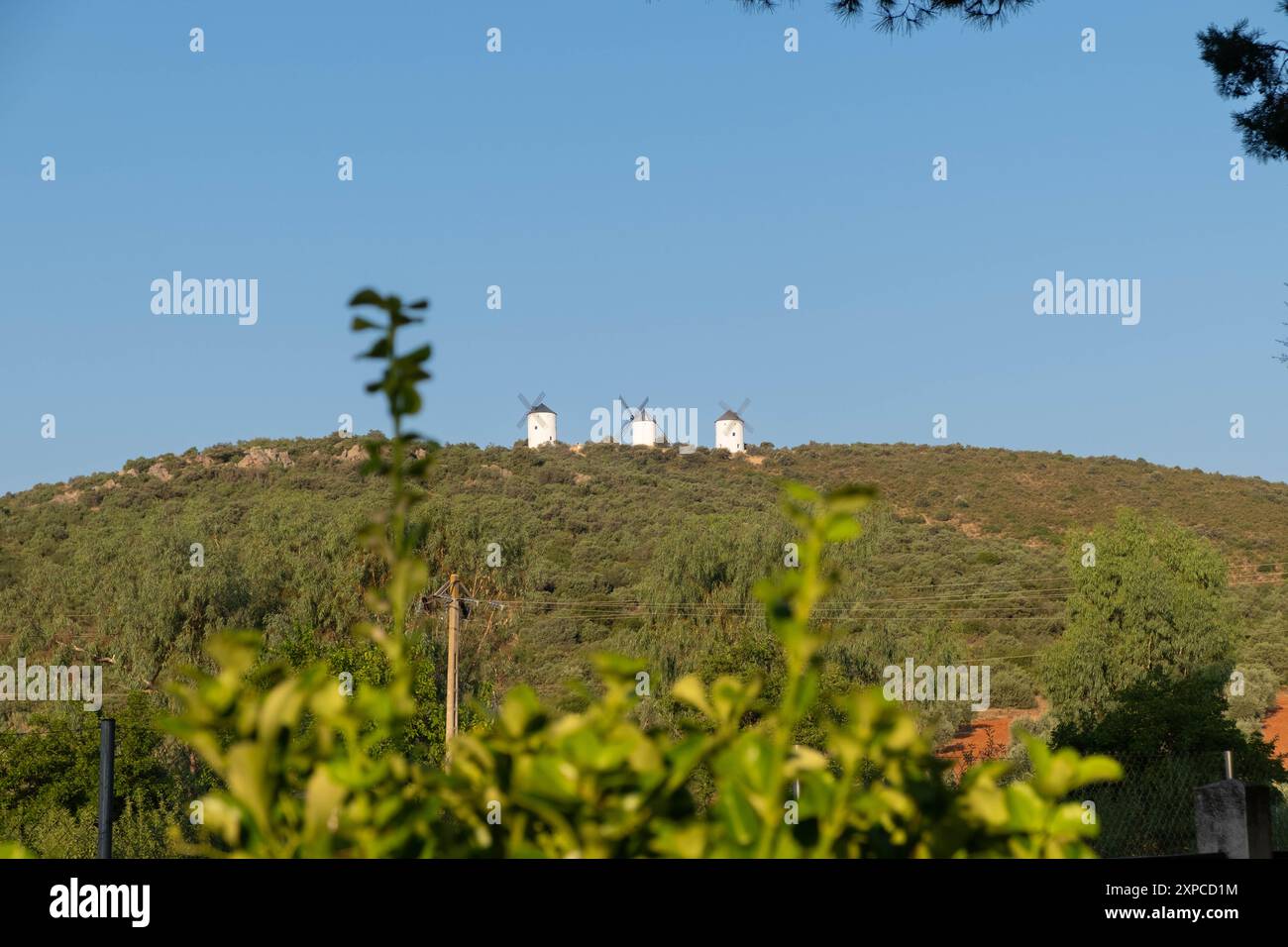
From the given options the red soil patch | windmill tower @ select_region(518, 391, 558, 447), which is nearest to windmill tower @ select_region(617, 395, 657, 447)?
windmill tower @ select_region(518, 391, 558, 447)

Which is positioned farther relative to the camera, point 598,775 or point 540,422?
point 540,422

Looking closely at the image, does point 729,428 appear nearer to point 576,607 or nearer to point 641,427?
point 641,427

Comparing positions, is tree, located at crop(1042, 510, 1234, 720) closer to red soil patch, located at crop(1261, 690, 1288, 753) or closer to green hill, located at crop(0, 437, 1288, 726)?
red soil patch, located at crop(1261, 690, 1288, 753)

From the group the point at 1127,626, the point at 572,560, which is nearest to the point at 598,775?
the point at 1127,626

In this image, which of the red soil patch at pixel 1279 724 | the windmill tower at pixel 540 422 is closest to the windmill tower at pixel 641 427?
the windmill tower at pixel 540 422

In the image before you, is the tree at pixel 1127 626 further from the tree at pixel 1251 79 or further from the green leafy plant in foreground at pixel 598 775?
the green leafy plant in foreground at pixel 598 775
